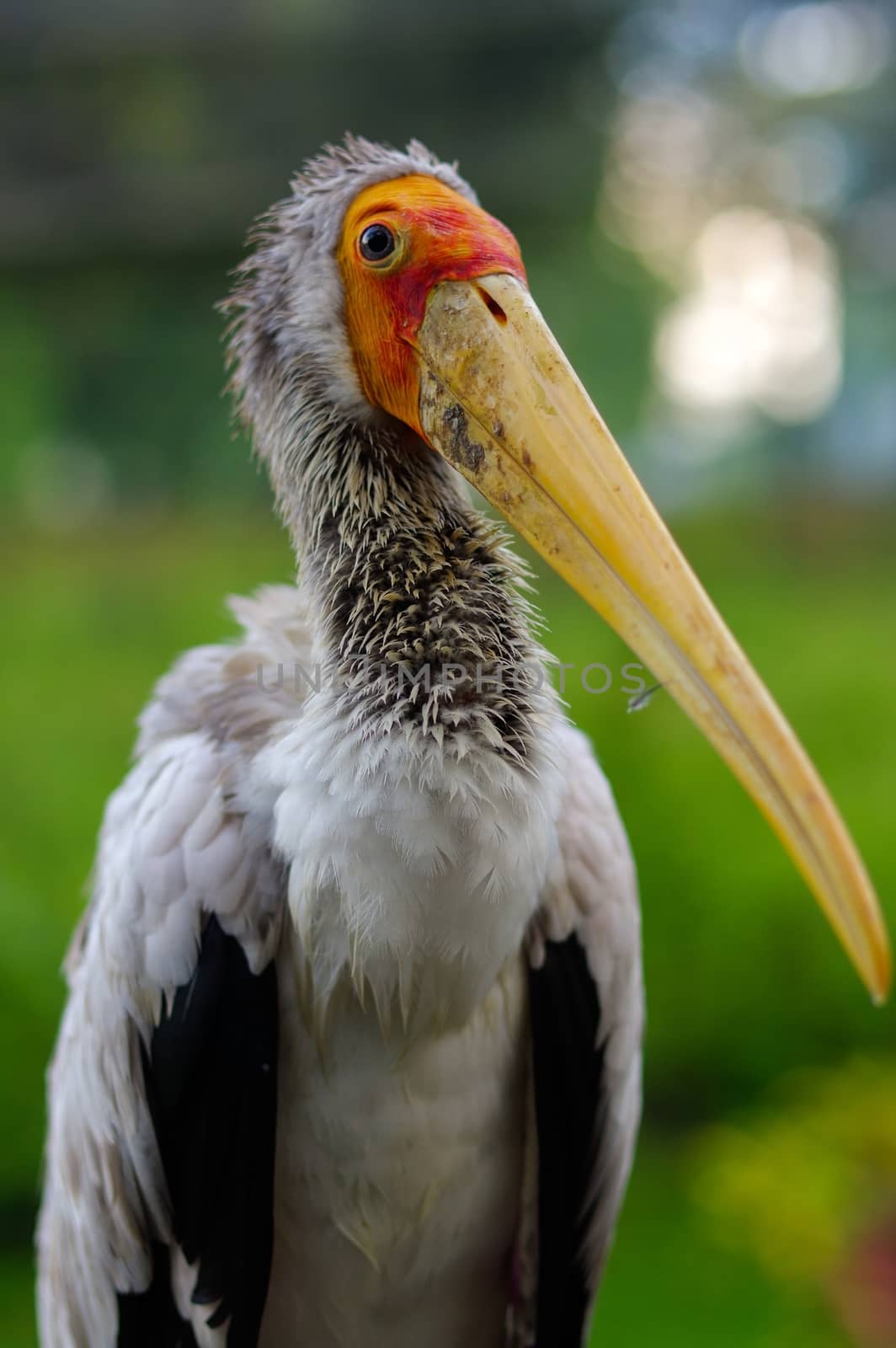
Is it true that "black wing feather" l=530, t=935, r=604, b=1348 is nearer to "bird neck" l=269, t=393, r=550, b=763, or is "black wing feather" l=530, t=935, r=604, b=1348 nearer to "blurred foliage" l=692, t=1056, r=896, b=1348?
"bird neck" l=269, t=393, r=550, b=763

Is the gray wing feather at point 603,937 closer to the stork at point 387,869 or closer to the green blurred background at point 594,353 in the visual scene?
the stork at point 387,869

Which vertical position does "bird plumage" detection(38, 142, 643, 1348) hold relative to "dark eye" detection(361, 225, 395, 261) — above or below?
below

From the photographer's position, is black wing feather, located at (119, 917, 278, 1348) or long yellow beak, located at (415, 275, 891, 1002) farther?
black wing feather, located at (119, 917, 278, 1348)

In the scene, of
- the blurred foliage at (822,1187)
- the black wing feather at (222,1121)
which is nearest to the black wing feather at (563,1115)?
the black wing feather at (222,1121)

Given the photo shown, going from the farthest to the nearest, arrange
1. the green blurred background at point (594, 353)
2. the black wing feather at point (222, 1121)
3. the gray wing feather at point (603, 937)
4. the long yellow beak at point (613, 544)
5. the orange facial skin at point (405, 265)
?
the green blurred background at point (594, 353)
the gray wing feather at point (603, 937)
the black wing feather at point (222, 1121)
the orange facial skin at point (405, 265)
the long yellow beak at point (613, 544)

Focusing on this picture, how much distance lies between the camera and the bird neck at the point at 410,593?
1025 mm

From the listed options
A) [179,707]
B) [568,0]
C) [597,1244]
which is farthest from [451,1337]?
[568,0]

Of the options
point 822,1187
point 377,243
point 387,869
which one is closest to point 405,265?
point 377,243

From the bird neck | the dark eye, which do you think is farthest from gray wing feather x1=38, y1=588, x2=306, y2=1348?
the dark eye

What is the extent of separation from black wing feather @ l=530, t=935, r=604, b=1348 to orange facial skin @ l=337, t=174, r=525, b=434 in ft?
2.02

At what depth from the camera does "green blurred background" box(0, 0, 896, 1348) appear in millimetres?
2982

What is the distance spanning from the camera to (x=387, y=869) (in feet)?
3.41

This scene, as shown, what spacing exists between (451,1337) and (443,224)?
128 cm

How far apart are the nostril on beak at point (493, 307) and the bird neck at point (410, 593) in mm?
181
